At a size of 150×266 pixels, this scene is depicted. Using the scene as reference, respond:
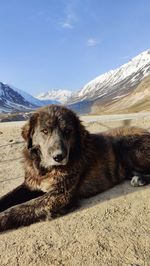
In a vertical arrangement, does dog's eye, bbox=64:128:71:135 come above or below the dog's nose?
above

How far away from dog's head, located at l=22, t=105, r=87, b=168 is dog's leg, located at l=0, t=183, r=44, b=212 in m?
0.61

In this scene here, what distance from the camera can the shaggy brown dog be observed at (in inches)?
236

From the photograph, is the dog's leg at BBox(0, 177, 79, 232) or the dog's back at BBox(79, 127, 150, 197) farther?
the dog's back at BBox(79, 127, 150, 197)

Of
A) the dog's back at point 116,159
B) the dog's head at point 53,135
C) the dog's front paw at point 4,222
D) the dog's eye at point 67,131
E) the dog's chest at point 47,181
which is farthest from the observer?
the dog's back at point 116,159

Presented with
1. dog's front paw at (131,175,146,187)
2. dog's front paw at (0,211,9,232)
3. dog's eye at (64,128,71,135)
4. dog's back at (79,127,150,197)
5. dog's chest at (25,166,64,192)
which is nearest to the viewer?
dog's front paw at (0,211,9,232)

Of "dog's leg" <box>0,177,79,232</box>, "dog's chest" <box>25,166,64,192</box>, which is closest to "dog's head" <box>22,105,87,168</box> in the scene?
"dog's chest" <box>25,166,64,192</box>

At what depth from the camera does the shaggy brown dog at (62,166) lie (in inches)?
236

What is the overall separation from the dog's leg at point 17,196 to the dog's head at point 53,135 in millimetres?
611

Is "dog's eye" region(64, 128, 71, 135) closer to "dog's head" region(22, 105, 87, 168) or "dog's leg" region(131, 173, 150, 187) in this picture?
"dog's head" region(22, 105, 87, 168)

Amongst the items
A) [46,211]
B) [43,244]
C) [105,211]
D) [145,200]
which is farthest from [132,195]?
[43,244]

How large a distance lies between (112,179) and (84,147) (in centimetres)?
96

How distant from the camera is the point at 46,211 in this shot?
5.98m

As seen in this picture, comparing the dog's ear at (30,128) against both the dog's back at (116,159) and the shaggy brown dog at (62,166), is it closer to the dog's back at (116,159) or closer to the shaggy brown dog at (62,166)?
the shaggy brown dog at (62,166)

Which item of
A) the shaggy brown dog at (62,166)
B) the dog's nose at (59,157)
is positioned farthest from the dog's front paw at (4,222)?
the dog's nose at (59,157)
